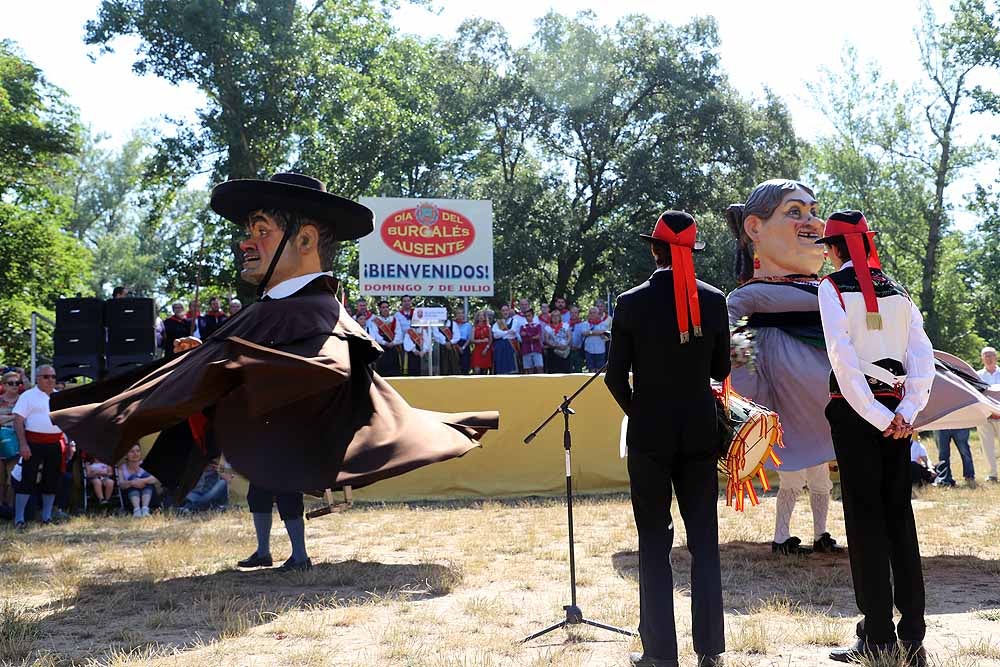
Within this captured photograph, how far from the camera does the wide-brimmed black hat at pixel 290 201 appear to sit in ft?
20.7

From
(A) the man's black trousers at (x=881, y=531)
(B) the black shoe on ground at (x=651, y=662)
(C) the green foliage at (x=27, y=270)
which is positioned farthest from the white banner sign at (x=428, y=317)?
(C) the green foliage at (x=27, y=270)

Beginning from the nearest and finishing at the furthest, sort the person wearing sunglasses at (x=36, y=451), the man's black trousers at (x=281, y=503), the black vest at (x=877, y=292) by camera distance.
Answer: the black vest at (x=877, y=292), the man's black trousers at (x=281, y=503), the person wearing sunglasses at (x=36, y=451)

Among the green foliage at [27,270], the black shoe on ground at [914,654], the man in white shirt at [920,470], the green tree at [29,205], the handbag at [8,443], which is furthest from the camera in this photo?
the green foliage at [27,270]

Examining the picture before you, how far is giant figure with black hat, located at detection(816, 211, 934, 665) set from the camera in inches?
159

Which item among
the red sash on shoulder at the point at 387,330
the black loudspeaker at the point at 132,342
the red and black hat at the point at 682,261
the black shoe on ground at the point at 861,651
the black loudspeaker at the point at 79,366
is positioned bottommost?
the black shoe on ground at the point at 861,651

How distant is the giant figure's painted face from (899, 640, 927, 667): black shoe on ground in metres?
3.17

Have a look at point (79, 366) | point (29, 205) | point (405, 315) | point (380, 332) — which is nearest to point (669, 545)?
point (79, 366)

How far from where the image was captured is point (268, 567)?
23.3 ft

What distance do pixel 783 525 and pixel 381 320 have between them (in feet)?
33.6

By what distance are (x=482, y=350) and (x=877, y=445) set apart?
42.2 ft

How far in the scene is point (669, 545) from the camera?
420 centimetres

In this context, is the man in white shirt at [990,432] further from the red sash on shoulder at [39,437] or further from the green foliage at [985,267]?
the green foliage at [985,267]

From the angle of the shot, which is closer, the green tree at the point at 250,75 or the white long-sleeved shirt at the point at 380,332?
the white long-sleeved shirt at the point at 380,332

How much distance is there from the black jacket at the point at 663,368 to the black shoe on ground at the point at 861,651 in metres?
1.03
